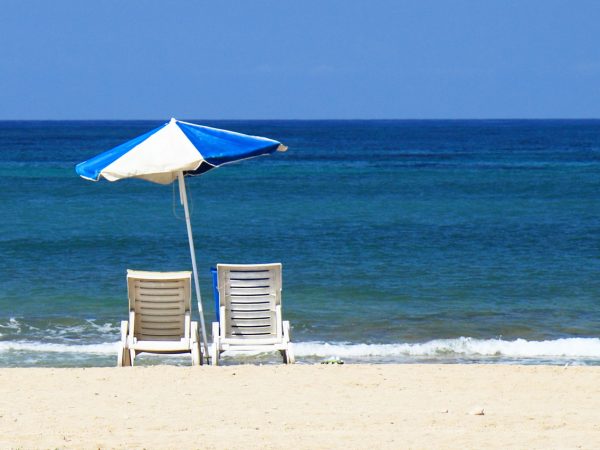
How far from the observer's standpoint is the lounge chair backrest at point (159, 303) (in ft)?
29.7

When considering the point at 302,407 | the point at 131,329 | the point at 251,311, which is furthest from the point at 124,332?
the point at 302,407

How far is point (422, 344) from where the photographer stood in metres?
11.9

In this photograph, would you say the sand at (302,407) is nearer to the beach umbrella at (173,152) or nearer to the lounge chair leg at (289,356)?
the lounge chair leg at (289,356)

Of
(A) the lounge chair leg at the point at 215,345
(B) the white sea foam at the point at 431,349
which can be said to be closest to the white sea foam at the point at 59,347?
(B) the white sea foam at the point at 431,349

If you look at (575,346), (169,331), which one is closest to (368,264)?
(575,346)

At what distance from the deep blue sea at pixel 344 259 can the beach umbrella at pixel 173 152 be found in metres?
3.14

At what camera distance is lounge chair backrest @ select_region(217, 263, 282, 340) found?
915 centimetres

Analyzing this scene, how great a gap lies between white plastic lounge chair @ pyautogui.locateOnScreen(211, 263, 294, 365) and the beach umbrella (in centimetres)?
114

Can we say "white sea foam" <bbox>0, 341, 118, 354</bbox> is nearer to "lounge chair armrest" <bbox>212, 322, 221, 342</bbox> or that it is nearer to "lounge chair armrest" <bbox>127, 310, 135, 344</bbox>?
"lounge chair armrest" <bbox>127, 310, 135, 344</bbox>

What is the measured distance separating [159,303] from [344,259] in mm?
9401

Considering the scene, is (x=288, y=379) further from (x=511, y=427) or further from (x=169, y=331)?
(x=511, y=427)

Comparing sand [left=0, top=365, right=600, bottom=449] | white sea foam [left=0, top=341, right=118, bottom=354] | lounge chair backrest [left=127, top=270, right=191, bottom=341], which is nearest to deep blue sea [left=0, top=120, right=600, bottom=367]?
white sea foam [left=0, top=341, right=118, bottom=354]

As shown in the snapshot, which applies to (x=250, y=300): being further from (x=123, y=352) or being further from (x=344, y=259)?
(x=344, y=259)

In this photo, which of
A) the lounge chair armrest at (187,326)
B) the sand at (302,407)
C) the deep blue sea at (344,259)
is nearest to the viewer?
the sand at (302,407)
